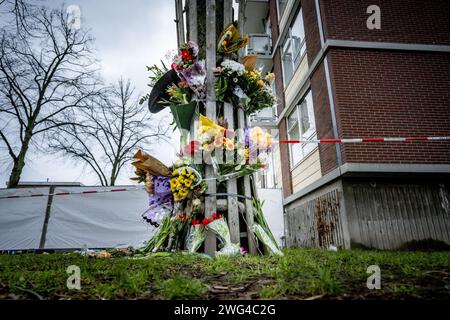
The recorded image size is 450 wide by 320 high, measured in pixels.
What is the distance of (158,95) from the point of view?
470 cm

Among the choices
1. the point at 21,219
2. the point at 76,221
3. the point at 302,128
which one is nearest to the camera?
the point at 21,219

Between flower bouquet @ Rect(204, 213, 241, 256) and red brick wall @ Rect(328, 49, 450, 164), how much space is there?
12.6 ft

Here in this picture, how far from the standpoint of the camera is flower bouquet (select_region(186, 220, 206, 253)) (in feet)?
11.3

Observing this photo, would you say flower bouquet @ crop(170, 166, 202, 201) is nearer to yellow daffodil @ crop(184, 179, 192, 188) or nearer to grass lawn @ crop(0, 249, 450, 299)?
yellow daffodil @ crop(184, 179, 192, 188)

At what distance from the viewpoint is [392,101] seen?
21.8 ft

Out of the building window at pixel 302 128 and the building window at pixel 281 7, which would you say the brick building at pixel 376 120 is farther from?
the building window at pixel 281 7

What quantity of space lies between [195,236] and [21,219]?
7.89 meters

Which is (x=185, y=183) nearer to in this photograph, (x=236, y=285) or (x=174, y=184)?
(x=174, y=184)

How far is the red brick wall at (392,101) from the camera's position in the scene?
6246 millimetres

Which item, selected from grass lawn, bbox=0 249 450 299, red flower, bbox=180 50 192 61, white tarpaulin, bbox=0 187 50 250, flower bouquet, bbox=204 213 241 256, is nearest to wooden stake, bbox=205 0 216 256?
red flower, bbox=180 50 192 61

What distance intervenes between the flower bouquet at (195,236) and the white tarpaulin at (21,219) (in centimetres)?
730

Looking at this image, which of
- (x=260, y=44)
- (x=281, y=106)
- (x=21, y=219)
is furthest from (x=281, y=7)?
(x=21, y=219)

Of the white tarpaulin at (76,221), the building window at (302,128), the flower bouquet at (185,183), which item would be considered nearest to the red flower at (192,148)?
the flower bouquet at (185,183)
